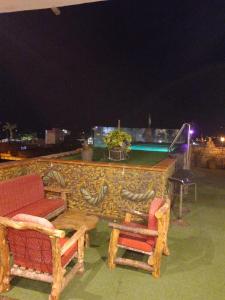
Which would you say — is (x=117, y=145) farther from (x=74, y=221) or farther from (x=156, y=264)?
(x=156, y=264)

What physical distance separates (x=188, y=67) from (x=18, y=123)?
17048 mm

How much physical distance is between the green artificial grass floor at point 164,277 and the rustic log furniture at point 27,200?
0.78 metres

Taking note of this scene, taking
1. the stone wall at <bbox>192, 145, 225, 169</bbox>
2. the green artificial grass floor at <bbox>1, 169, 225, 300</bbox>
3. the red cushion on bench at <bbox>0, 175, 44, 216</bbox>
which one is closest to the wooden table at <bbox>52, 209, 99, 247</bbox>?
the green artificial grass floor at <bbox>1, 169, 225, 300</bbox>

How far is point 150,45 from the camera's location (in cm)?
1105

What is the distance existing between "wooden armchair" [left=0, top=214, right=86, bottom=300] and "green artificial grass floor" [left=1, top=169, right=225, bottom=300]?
23 centimetres

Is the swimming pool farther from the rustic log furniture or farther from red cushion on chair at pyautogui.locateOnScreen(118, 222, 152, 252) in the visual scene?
red cushion on chair at pyautogui.locateOnScreen(118, 222, 152, 252)

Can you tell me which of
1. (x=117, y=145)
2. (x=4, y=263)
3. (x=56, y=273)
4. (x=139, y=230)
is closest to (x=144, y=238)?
(x=139, y=230)

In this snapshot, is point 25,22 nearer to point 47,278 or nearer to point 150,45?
point 150,45

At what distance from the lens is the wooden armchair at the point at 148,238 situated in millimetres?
2898

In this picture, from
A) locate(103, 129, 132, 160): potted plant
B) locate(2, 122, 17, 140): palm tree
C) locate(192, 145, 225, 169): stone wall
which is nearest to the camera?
locate(103, 129, 132, 160): potted plant

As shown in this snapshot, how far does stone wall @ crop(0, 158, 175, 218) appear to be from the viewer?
4574 mm

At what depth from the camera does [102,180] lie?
16.1ft

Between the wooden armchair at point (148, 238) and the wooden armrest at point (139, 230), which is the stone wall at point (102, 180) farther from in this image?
the wooden armrest at point (139, 230)

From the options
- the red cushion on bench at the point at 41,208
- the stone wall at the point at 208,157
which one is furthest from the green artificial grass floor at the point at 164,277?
the stone wall at the point at 208,157
